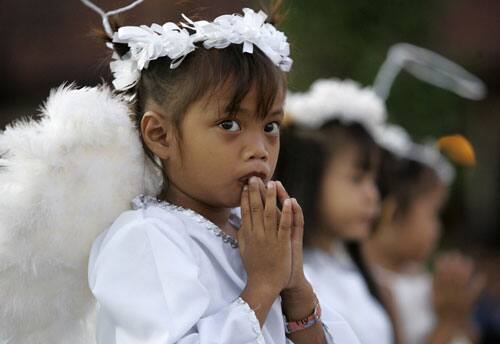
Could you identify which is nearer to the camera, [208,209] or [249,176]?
[249,176]

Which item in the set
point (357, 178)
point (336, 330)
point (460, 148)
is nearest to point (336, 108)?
point (357, 178)

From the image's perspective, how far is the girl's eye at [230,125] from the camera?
2232 millimetres

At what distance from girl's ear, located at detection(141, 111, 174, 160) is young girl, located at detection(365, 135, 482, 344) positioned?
2.87 metres

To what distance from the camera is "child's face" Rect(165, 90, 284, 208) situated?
2225 millimetres

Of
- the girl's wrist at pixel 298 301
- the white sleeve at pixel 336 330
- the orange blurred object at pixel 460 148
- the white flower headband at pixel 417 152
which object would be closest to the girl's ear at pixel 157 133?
the girl's wrist at pixel 298 301

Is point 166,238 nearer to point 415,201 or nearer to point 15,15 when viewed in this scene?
point 415,201

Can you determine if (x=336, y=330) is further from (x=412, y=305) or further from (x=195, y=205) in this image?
(x=412, y=305)

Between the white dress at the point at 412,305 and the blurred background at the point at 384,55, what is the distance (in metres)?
1.52

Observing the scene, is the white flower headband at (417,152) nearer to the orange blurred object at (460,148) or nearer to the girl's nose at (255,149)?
the orange blurred object at (460,148)

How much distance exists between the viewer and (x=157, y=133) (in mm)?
2318

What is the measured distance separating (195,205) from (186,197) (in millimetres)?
27

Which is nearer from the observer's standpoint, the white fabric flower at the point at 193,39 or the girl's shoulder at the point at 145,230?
the girl's shoulder at the point at 145,230

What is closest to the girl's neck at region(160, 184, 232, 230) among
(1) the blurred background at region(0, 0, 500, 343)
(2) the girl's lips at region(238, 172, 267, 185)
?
(2) the girl's lips at region(238, 172, 267, 185)

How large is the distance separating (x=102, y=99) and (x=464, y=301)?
10.3 feet
